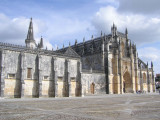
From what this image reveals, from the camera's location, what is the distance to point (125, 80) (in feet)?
207

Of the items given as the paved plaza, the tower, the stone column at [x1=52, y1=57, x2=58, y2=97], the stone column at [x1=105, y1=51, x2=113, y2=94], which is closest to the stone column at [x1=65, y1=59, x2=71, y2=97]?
the stone column at [x1=52, y1=57, x2=58, y2=97]

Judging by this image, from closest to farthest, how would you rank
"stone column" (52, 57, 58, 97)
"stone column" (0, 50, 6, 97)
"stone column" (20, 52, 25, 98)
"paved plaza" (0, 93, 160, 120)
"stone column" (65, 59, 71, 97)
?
"paved plaza" (0, 93, 160, 120) → "stone column" (0, 50, 6, 97) → "stone column" (20, 52, 25, 98) → "stone column" (52, 57, 58, 97) → "stone column" (65, 59, 71, 97)

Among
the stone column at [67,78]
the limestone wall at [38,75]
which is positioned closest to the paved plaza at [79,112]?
the limestone wall at [38,75]

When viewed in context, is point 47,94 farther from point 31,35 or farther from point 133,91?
point 133,91

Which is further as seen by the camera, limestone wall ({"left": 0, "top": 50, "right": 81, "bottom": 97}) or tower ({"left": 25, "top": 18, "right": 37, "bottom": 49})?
tower ({"left": 25, "top": 18, "right": 37, "bottom": 49})

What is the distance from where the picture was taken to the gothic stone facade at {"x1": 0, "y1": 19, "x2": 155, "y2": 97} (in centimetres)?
3138

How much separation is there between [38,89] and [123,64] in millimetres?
34835

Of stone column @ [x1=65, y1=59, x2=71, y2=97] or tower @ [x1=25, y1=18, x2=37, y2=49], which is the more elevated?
tower @ [x1=25, y1=18, x2=37, y2=49]

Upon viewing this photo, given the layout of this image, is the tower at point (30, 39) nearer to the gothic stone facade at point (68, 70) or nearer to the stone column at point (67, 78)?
the gothic stone facade at point (68, 70)

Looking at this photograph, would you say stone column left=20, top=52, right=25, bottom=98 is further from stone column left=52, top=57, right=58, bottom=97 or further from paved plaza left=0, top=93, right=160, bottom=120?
paved plaza left=0, top=93, right=160, bottom=120

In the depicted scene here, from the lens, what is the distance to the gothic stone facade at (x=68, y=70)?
31375 millimetres

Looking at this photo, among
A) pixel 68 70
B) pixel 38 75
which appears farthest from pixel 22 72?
pixel 68 70

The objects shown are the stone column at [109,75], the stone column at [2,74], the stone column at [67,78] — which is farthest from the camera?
the stone column at [109,75]

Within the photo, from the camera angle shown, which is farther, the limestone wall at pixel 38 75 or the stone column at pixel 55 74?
the stone column at pixel 55 74
